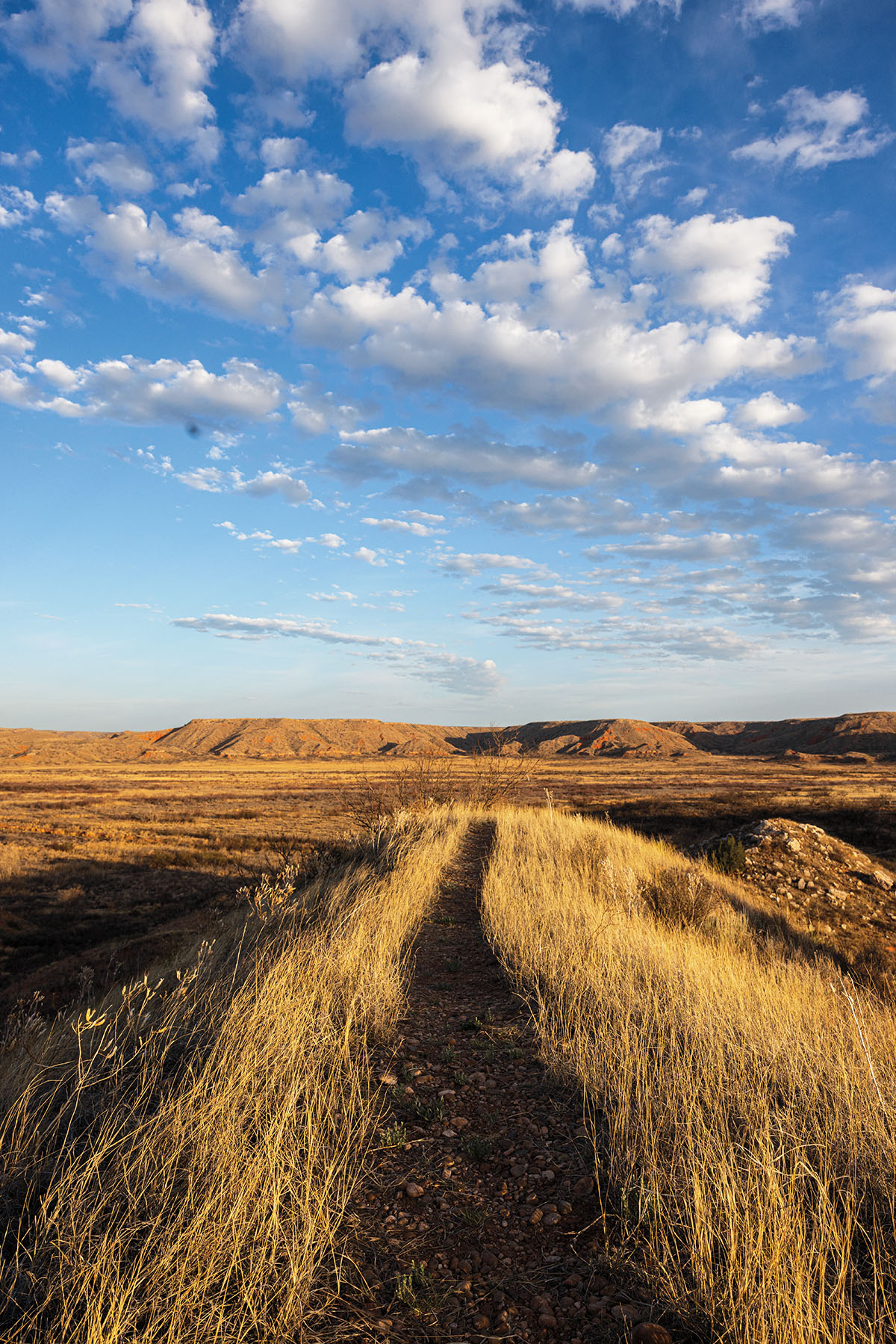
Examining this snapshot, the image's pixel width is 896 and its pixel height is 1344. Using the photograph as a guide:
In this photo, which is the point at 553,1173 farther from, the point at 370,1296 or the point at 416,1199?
the point at 370,1296

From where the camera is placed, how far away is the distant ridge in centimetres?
10125

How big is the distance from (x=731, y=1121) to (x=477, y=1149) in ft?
4.23

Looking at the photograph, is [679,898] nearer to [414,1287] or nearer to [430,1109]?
[430,1109]

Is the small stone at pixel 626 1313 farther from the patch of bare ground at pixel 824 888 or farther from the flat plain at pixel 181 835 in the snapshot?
the patch of bare ground at pixel 824 888

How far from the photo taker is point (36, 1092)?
3703mm

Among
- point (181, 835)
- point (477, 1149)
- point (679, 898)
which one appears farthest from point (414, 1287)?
point (181, 835)

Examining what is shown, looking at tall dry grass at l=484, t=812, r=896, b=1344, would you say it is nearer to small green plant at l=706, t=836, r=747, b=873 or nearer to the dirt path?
the dirt path

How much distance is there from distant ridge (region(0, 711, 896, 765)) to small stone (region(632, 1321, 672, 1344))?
88440 mm

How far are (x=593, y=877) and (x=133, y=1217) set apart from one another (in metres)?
9.29

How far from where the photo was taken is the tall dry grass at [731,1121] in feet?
7.19

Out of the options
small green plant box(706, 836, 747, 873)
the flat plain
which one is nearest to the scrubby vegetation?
the flat plain

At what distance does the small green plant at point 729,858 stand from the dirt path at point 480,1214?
11400 millimetres

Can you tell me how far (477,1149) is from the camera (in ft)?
10.6

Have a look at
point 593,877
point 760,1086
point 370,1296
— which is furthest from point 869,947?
point 370,1296
